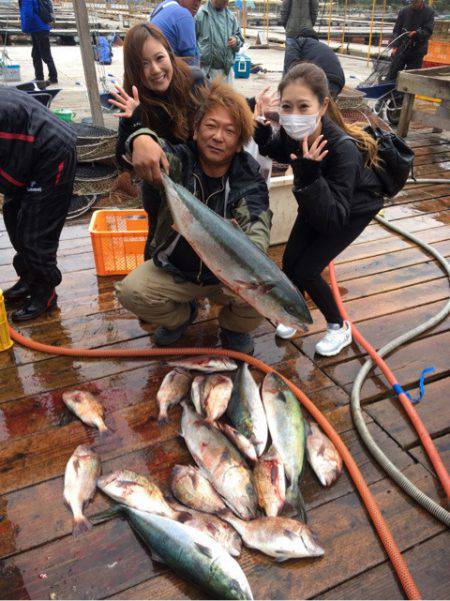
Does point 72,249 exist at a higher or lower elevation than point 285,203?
lower

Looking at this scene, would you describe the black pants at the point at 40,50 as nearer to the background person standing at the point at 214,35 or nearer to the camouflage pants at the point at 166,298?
the background person standing at the point at 214,35

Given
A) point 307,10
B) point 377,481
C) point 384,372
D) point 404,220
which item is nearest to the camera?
point 377,481

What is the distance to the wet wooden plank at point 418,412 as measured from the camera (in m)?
2.49

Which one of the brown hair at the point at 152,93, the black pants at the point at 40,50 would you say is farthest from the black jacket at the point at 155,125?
the black pants at the point at 40,50

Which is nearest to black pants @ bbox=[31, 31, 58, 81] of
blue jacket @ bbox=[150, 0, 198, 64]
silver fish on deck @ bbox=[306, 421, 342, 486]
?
blue jacket @ bbox=[150, 0, 198, 64]

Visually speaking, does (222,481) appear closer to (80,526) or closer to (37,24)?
(80,526)

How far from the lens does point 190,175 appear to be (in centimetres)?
260

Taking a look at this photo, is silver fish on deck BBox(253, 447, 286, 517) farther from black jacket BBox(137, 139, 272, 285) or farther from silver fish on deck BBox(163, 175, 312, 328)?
black jacket BBox(137, 139, 272, 285)

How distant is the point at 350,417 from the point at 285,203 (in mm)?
2299

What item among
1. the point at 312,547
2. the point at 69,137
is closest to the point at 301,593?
the point at 312,547

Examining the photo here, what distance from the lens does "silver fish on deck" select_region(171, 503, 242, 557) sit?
1870 millimetres

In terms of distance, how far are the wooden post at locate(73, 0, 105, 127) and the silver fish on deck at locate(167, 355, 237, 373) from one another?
4.65 metres

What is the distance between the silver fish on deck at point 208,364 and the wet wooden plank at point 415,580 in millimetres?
1338

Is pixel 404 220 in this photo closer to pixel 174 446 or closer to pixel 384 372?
pixel 384 372
